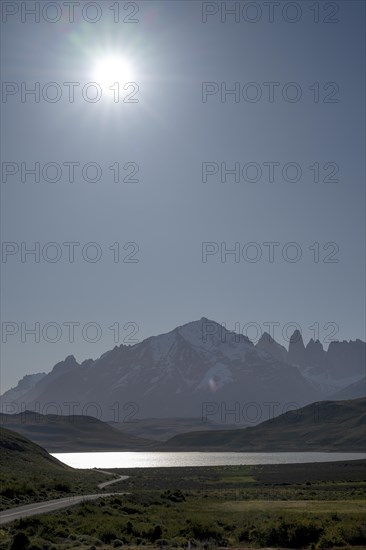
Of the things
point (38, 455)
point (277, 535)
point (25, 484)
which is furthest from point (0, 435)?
point (277, 535)

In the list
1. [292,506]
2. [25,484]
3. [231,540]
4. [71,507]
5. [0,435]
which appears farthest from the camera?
[0,435]

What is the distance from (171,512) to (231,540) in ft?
52.1

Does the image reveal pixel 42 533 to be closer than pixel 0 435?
Yes

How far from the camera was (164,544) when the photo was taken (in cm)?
4194

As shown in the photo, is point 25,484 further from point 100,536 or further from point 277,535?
point 277,535

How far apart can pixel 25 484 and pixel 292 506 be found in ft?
102

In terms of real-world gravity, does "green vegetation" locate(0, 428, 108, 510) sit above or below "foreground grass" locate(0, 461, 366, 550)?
below

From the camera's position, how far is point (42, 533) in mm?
42031

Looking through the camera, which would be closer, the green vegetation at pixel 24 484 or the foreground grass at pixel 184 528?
the foreground grass at pixel 184 528

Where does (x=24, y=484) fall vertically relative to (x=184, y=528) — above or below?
below

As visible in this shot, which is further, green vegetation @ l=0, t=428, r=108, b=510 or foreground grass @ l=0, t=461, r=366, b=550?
green vegetation @ l=0, t=428, r=108, b=510

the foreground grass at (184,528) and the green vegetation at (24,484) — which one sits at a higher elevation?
the foreground grass at (184,528)

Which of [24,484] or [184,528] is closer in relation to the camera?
[184,528]

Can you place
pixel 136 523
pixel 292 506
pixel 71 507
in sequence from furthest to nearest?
pixel 292 506
pixel 71 507
pixel 136 523
